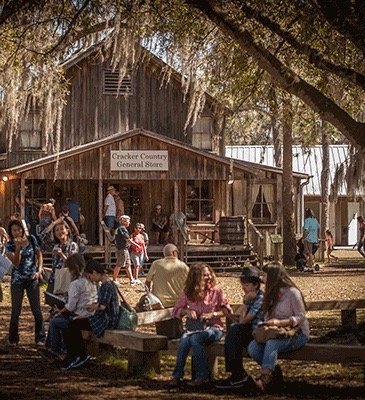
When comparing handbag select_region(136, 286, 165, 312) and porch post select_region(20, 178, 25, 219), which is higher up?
porch post select_region(20, 178, 25, 219)

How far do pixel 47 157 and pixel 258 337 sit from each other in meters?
21.8

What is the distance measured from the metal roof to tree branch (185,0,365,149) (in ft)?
143

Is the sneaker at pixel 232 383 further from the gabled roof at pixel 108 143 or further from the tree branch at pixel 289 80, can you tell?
the gabled roof at pixel 108 143

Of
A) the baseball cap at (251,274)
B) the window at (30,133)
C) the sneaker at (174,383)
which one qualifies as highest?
the window at (30,133)

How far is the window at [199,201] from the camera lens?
34.3 metres

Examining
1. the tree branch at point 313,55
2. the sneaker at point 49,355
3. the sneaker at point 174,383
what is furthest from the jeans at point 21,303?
the tree branch at point 313,55

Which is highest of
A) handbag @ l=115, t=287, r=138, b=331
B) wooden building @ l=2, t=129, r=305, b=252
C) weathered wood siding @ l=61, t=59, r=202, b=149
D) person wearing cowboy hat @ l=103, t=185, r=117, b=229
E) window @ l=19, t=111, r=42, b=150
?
weathered wood siding @ l=61, t=59, r=202, b=149

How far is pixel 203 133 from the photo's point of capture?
115 ft

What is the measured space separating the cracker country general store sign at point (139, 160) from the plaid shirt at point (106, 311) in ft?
64.3

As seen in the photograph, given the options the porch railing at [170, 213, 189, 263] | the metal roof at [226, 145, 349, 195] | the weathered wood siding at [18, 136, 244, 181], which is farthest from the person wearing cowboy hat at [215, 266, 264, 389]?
the metal roof at [226, 145, 349, 195]

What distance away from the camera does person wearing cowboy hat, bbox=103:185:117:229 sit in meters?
28.9

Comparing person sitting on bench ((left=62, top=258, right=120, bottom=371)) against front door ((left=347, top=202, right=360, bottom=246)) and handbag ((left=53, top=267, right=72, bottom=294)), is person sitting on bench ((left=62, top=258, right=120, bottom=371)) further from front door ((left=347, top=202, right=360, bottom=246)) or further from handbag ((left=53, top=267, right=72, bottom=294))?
front door ((left=347, top=202, right=360, bottom=246))

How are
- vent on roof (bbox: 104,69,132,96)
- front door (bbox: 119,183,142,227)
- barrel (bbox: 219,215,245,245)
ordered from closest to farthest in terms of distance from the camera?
barrel (bbox: 219,215,245,245) < vent on roof (bbox: 104,69,132,96) < front door (bbox: 119,183,142,227)

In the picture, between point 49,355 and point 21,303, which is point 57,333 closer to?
point 49,355
